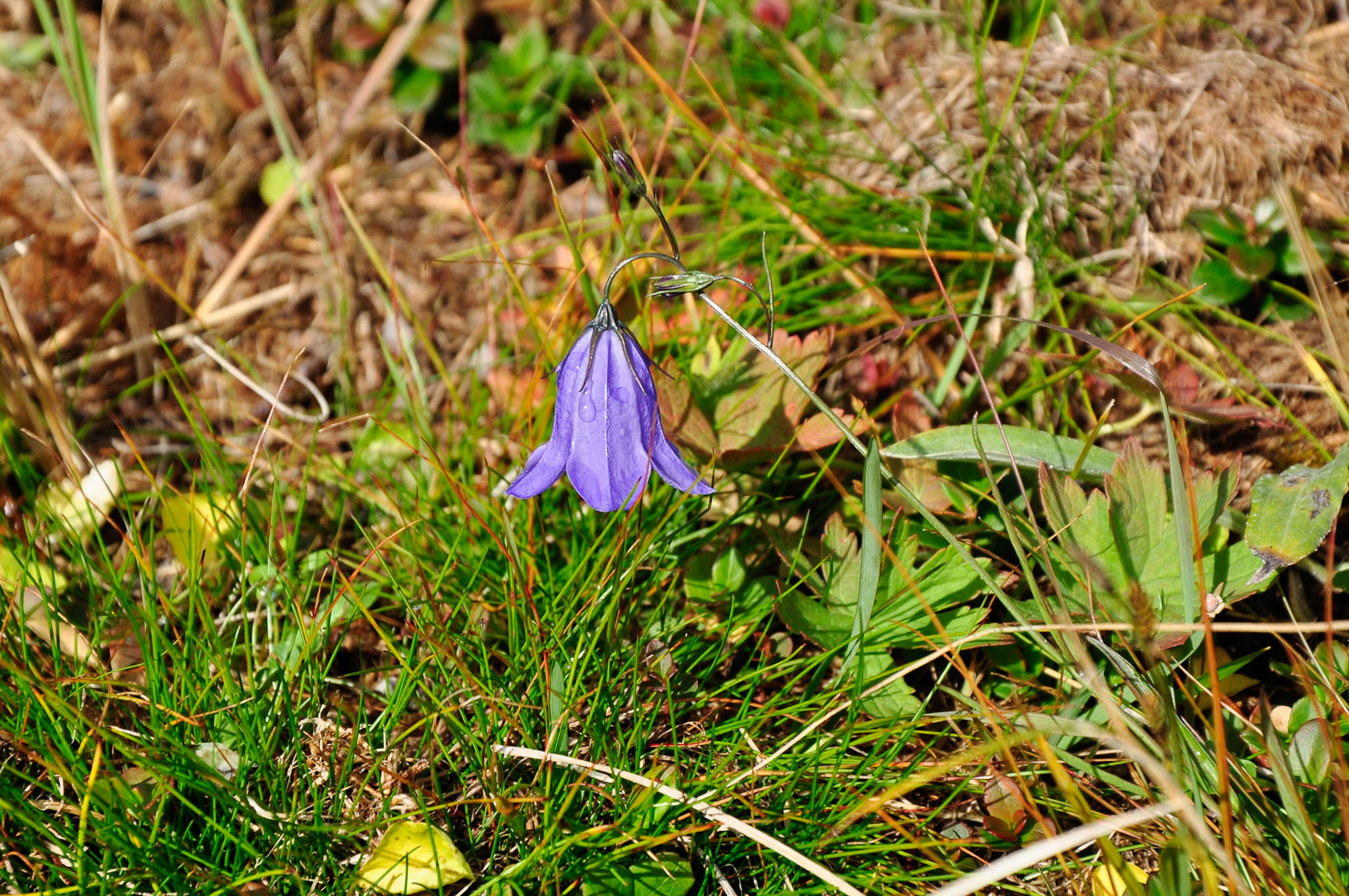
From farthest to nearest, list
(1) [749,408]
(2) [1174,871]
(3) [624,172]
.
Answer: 1. (1) [749,408]
2. (3) [624,172]
3. (2) [1174,871]

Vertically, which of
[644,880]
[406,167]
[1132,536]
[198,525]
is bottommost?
[644,880]

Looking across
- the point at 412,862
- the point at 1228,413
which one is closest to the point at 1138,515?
the point at 1228,413

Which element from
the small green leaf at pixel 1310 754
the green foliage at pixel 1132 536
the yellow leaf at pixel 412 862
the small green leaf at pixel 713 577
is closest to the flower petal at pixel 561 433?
the small green leaf at pixel 713 577

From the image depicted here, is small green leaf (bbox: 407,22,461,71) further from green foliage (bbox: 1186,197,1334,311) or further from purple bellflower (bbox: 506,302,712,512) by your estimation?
green foliage (bbox: 1186,197,1334,311)

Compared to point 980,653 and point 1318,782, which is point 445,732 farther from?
point 1318,782

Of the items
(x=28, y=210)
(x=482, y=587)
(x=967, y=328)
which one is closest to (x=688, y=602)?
(x=482, y=587)

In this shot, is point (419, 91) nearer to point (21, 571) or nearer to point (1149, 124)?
point (21, 571)

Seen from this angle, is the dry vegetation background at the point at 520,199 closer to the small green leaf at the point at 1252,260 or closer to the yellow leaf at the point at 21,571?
the small green leaf at the point at 1252,260
